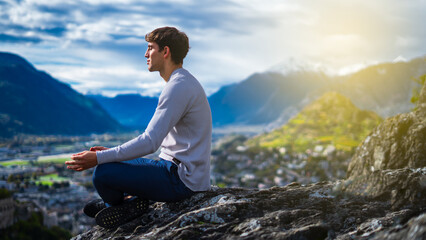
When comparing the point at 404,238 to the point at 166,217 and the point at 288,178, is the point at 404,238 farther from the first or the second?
the point at 288,178

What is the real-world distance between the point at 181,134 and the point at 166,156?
414 mm

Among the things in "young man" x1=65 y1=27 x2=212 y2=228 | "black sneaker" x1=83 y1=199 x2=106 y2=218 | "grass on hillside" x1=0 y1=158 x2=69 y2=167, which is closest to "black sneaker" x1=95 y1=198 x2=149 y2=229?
"young man" x1=65 y1=27 x2=212 y2=228

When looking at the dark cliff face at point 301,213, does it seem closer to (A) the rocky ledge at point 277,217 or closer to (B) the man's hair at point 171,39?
(A) the rocky ledge at point 277,217

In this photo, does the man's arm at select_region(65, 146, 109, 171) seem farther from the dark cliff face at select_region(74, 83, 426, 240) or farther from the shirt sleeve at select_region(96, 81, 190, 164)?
the dark cliff face at select_region(74, 83, 426, 240)

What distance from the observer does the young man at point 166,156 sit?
4273 millimetres

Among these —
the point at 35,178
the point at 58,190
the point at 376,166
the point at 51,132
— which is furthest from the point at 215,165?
the point at 51,132

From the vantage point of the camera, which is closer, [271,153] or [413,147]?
Result: [413,147]

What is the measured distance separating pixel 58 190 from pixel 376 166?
79570 mm

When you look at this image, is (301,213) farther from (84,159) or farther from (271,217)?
(84,159)

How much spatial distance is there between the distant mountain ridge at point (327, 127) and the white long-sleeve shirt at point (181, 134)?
76562 millimetres

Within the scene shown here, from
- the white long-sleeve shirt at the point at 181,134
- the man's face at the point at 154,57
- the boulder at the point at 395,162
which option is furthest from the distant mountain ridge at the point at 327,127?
the man's face at the point at 154,57

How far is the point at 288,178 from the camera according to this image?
204 feet

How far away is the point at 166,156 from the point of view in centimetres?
480

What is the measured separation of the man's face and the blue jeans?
1282 millimetres
